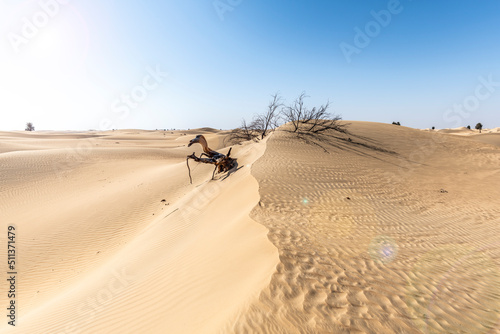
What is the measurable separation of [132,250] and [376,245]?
598cm

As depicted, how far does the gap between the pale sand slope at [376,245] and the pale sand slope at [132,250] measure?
516 mm

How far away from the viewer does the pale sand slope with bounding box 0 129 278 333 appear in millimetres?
3131

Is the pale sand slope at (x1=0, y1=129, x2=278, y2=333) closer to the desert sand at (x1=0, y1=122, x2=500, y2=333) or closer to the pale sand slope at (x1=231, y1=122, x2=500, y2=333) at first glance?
the desert sand at (x1=0, y1=122, x2=500, y2=333)

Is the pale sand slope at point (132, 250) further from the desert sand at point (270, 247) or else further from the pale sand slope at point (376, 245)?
the pale sand slope at point (376, 245)

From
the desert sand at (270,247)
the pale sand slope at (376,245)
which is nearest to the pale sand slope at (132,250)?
the desert sand at (270,247)

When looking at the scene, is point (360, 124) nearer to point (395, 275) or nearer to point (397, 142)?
point (397, 142)

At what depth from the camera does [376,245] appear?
4.57 metres

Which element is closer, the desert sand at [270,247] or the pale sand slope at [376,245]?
the pale sand slope at [376,245]

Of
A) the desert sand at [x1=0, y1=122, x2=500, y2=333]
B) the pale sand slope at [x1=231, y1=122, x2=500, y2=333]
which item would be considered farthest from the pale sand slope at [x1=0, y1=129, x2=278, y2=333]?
the pale sand slope at [x1=231, y1=122, x2=500, y2=333]

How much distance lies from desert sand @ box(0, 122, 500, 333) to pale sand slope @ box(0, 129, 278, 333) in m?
0.03

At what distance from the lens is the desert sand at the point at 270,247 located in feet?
8.94

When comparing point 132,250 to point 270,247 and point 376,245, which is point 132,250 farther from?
point 376,245

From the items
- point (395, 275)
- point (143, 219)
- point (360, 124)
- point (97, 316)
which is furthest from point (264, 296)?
point (360, 124)

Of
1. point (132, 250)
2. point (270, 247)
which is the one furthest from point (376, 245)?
point (132, 250)
